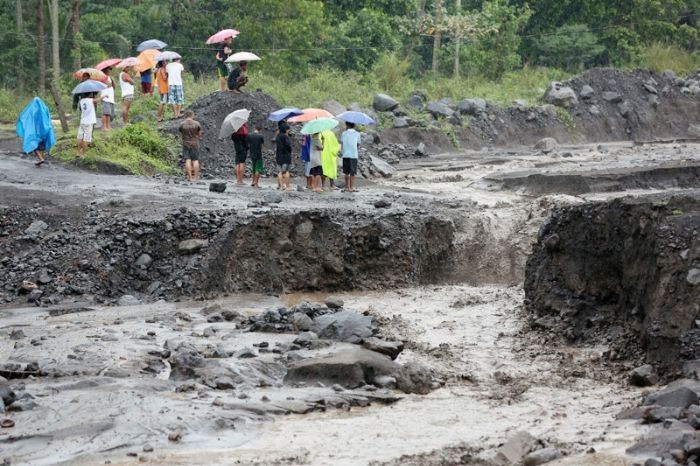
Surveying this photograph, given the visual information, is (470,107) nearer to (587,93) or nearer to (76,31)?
(587,93)

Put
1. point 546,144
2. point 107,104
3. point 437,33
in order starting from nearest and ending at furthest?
1. point 107,104
2. point 546,144
3. point 437,33

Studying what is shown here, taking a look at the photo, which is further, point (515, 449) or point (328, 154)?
point (328, 154)

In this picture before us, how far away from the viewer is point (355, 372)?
11117 mm

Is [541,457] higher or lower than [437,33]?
lower

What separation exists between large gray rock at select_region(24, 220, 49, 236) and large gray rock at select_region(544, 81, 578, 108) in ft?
71.1

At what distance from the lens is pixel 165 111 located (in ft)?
86.1

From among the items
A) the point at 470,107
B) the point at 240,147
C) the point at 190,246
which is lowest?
the point at 190,246

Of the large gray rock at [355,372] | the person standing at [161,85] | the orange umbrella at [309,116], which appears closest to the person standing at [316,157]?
the orange umbrella at [309,116]

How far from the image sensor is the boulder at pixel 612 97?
1420 inches

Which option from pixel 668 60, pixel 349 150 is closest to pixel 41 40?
pixel 349 150

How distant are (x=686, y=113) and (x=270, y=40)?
13921 millimetres

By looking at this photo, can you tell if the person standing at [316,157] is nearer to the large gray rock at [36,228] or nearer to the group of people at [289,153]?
the group of people at [289,153]

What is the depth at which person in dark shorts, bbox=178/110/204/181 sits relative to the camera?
68.2ft

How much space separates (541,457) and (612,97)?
28944 millimetres
